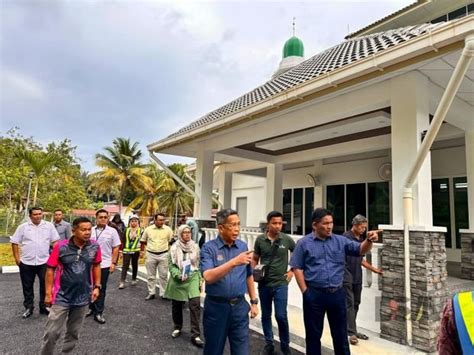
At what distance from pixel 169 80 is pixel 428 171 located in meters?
9.41

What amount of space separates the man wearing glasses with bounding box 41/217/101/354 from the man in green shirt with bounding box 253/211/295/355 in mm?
1973

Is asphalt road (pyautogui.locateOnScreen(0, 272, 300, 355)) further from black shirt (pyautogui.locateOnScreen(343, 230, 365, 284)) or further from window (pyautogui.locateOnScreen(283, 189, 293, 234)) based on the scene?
window (pyautogui.locateOnScreen(283, 189, 293, 234))

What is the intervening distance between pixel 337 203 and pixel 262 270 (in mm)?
7301

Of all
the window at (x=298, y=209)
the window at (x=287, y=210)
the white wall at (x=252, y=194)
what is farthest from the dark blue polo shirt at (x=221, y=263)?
the white wall at (x=252, y=194)

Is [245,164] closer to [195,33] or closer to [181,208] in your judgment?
[195,33]

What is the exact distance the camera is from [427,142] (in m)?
3.69

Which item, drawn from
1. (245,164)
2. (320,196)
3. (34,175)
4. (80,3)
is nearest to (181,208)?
(34,175)

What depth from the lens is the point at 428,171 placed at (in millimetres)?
4344

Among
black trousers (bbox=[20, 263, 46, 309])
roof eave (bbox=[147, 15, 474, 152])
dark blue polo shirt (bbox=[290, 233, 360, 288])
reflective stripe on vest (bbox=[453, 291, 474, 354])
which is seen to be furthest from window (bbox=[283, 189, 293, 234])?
reflective stripe on vest (bbox=[453, 291, 474, 354])

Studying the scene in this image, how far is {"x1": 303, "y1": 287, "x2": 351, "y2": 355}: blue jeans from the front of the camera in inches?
117

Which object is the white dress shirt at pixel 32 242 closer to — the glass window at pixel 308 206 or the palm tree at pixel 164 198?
the glass window at pixel 308 206

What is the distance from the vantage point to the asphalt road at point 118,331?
378cm

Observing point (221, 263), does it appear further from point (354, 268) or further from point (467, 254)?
point (467, 254)

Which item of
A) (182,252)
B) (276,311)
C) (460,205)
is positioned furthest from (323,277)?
(460,205)
